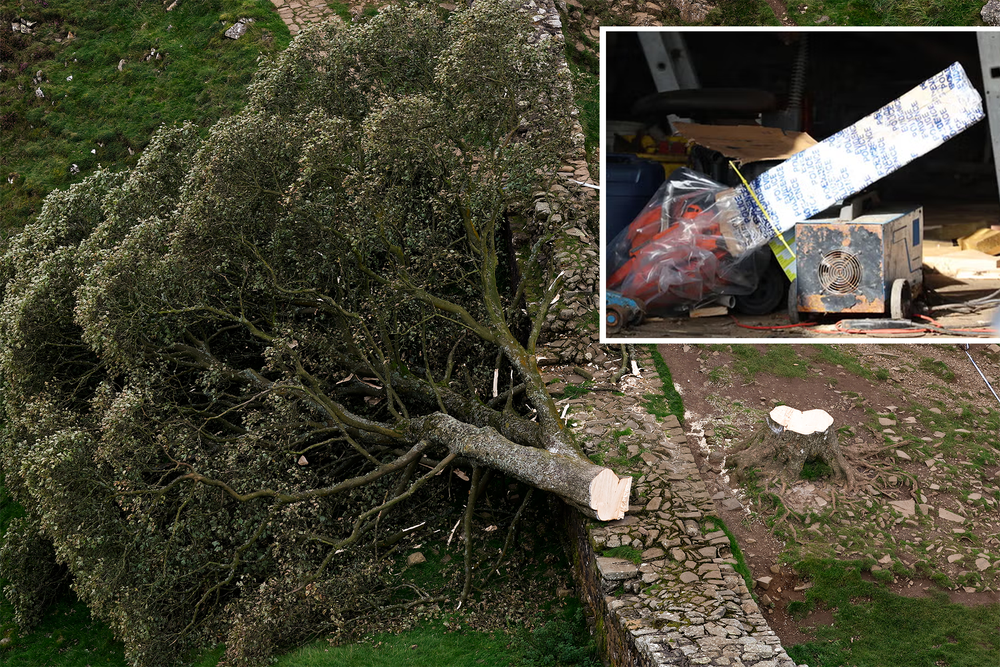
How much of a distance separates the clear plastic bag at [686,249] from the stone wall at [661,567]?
2665 millimetres

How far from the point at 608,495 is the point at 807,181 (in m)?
4.49

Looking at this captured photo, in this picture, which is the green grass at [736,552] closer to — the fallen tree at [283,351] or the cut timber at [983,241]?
the fallen tree at [283,351]

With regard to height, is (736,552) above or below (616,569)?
below

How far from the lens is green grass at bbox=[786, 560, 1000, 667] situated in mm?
10828

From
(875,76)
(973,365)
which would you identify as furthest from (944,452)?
(875,76)

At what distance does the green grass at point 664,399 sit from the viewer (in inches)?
549

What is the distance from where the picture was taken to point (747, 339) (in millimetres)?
9828

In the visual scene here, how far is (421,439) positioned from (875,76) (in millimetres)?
7209

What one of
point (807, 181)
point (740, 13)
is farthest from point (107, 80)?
point (807, 181)

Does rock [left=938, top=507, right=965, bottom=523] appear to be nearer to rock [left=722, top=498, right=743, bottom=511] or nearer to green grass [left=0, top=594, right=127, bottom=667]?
rock [left=722, top=498, right=743, bottom=511]

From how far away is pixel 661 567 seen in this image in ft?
36.7

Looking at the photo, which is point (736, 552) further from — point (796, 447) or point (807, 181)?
point (807, 181)

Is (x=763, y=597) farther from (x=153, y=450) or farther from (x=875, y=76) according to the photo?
(x=153, y=450)

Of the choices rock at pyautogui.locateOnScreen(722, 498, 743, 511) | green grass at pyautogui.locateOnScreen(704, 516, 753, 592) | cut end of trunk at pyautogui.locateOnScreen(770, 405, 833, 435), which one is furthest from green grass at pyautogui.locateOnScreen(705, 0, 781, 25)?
green grass at pyautogui.locateOnScreen(704, 516, 753, 592)
